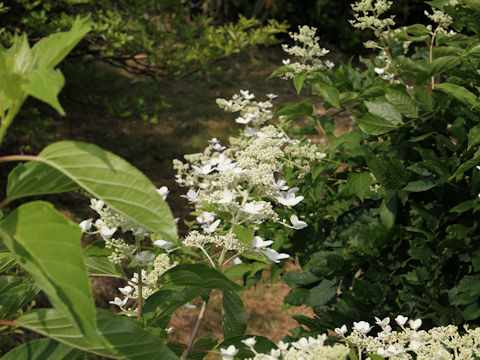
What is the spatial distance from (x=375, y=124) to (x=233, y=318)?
976 mm

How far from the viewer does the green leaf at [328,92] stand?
192 centimetres

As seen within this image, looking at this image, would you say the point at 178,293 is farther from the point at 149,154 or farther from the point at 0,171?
the point at 149,154

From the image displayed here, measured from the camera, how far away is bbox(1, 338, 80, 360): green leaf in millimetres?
890

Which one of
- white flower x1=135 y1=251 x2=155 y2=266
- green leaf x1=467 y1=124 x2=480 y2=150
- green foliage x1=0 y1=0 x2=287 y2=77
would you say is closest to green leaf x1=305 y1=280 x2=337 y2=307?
green leaf x1=467 y1=124 x2=480 y2=150

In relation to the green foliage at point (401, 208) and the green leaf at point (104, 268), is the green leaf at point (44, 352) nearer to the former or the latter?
the green leaf at point (104, 268)

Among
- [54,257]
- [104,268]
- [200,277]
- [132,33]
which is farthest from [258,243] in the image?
[132,33]

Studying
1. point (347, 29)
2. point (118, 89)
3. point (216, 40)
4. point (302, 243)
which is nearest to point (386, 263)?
point (302, 243)

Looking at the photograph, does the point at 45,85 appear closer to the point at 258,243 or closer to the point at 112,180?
the point at 112,180

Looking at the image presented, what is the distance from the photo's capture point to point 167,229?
0.66 metres

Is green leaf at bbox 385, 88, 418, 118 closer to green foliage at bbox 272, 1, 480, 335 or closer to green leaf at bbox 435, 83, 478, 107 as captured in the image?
green foliage at bbox 272, 1, 480, 335

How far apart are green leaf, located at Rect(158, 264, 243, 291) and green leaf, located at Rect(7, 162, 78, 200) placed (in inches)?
13.4

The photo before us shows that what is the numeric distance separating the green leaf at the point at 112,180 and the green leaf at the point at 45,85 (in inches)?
3.0

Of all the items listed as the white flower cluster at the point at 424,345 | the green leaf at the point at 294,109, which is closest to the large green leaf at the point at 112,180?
the white flower cluster at the point at 424,345

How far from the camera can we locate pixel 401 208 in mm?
1973
